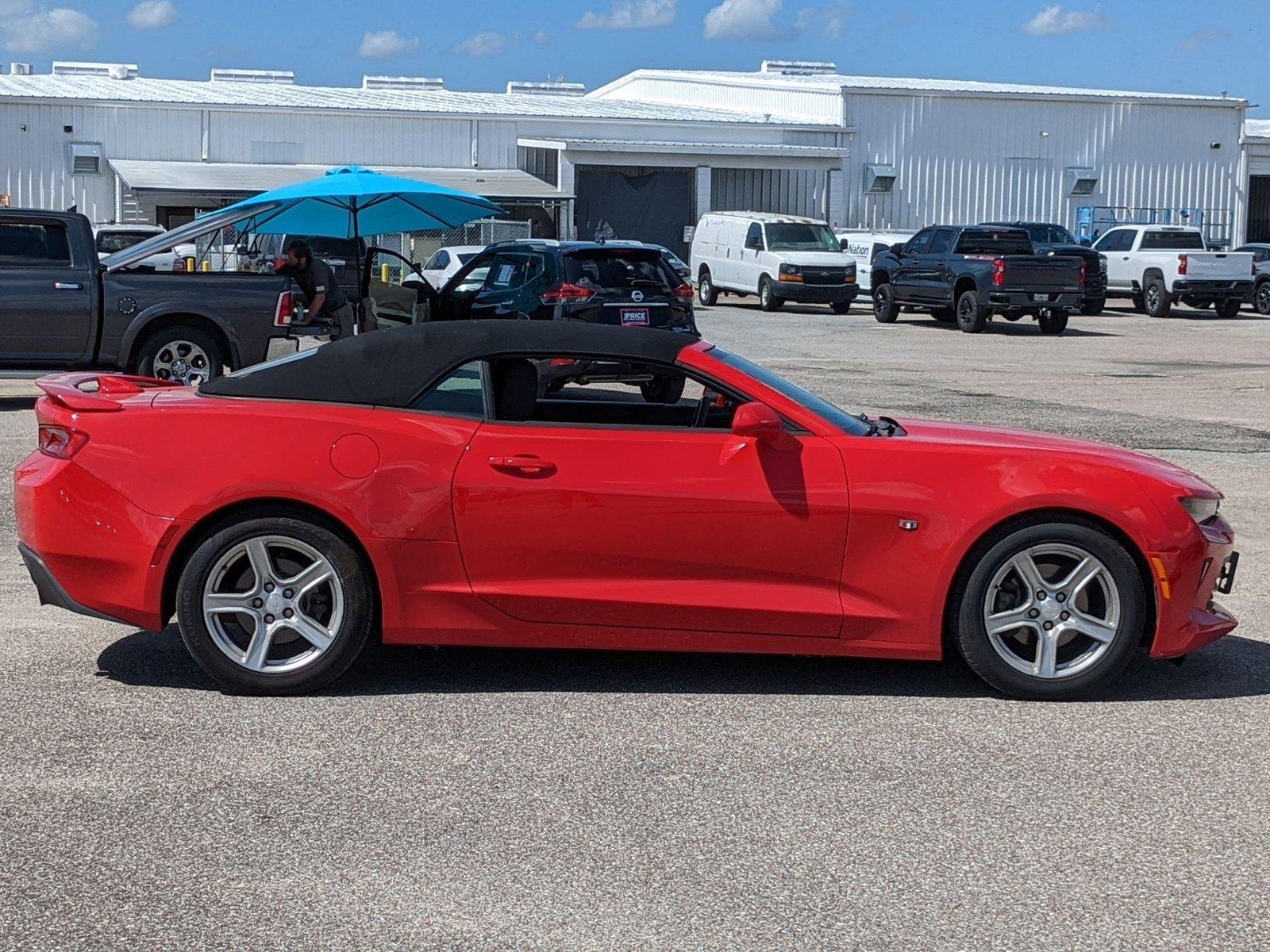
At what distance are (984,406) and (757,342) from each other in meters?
9.78

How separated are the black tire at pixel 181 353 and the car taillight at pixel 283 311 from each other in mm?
563

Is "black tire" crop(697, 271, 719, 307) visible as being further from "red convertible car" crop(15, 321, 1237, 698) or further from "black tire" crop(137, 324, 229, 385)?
"red convertible car" crop(15, 321, 1237, 698)

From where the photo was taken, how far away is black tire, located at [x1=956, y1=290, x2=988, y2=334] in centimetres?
2933

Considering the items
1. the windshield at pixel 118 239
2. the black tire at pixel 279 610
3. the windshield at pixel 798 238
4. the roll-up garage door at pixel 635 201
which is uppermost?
the roll-up garage door at pixel 635 201

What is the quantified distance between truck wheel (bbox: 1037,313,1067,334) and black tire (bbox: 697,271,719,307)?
32.9 ft

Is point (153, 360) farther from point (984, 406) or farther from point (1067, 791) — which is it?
point (1067, 791)

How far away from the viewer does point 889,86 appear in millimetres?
51906

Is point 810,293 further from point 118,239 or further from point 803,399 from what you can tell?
point 803,399

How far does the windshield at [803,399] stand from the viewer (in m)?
6.25

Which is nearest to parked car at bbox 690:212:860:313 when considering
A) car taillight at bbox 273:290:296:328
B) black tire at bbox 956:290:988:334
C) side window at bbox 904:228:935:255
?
side window at bbox 904:228:935:255

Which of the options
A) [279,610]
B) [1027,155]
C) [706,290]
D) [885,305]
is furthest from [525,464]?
[1027,155]

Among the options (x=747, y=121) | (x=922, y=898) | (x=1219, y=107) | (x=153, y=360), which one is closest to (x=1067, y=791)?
(x=922, y=898)

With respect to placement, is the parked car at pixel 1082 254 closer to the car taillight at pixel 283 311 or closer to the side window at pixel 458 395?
the car taillight at pixel 283 311

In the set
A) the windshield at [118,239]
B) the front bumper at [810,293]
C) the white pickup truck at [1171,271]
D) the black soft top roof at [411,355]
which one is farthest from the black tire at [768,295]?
the black soft top roof at [411,355]
